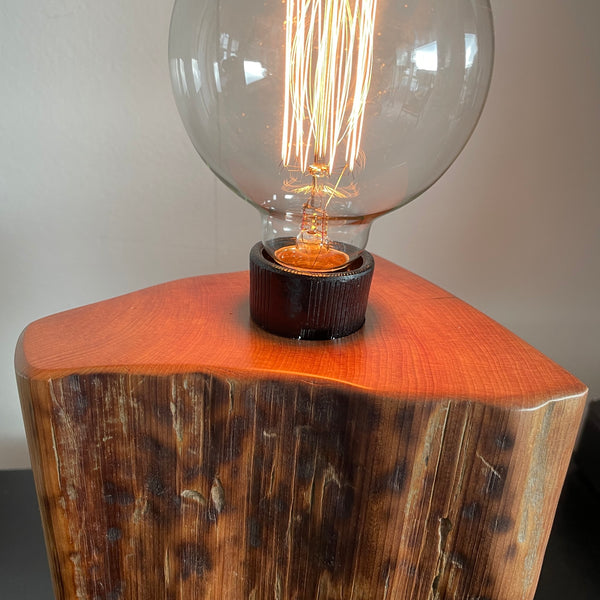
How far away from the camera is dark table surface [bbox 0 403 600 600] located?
99 centimetres

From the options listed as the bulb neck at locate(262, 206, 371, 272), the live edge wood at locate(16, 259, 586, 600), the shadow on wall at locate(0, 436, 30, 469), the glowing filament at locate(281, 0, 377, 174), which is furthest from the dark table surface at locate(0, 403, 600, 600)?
the glowing filament at locate(281, 0, 377, 174)

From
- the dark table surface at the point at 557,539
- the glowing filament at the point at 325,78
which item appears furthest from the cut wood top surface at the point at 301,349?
the dark table surface at the point at 557,539

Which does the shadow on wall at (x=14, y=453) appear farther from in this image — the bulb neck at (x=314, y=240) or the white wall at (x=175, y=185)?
the bulb neck at (x=314, y=240)

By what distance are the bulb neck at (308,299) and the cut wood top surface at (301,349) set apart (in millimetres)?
13

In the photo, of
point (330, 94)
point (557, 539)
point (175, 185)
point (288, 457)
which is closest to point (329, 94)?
point (330, 94)

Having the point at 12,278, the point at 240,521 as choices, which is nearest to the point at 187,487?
the point at 240,521

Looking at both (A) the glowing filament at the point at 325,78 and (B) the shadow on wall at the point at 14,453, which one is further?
(B) the shadow on wall at the point at 14,453

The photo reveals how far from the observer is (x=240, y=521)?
0.61m

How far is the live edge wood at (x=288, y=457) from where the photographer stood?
0.54 metres

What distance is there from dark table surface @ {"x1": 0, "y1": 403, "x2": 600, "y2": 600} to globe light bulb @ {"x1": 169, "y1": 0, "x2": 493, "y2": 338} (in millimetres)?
759

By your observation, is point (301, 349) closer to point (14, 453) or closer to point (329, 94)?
point (329, 94)

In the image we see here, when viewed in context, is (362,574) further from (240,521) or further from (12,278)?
(12,278)

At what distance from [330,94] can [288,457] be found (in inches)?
14.0

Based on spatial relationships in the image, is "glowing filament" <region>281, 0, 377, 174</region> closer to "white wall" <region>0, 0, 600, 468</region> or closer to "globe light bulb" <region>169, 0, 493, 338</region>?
"globe light bulb" <region>169, 0, 493, 338</region>
